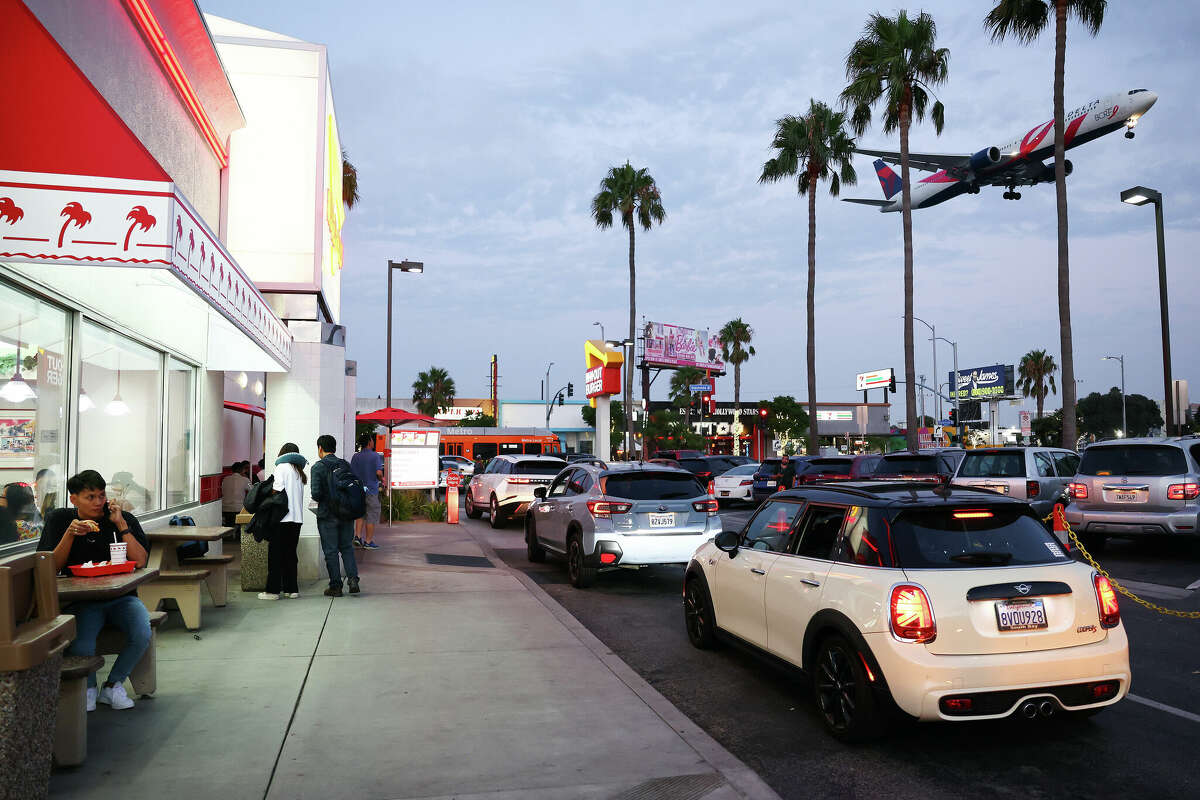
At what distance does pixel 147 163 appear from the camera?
9570mm

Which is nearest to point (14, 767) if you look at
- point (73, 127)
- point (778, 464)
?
point (73, 127)

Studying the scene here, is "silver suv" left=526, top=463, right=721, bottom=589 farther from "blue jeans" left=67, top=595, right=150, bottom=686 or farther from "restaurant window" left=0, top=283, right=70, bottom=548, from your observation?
"blue jeans" left=67, top=595, right=150, bottom=686

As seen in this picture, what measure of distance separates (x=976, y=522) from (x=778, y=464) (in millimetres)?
19724

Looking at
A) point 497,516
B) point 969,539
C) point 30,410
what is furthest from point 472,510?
point 969,539

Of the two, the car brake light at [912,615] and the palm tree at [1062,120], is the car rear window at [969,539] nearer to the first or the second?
the car brake light at [912,615]

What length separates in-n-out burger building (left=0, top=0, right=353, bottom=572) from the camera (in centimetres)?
556

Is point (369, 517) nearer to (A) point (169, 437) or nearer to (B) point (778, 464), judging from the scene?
(A) point (169, 437)

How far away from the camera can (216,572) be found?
360 inches

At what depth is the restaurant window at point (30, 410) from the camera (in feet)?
22.4

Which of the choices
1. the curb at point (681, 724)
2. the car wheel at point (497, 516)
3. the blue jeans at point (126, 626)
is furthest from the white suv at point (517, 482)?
the blue jeans at point (126, 626)

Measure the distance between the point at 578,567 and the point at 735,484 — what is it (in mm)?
15681

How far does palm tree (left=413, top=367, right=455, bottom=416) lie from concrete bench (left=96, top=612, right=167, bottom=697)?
3601 inches

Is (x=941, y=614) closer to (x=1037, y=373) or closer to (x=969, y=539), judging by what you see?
(x=969, y=539)

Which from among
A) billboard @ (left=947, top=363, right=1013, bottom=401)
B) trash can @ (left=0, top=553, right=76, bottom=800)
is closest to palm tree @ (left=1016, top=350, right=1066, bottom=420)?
billboard @ (left=947, top=363, right=1013, bottom=401)
